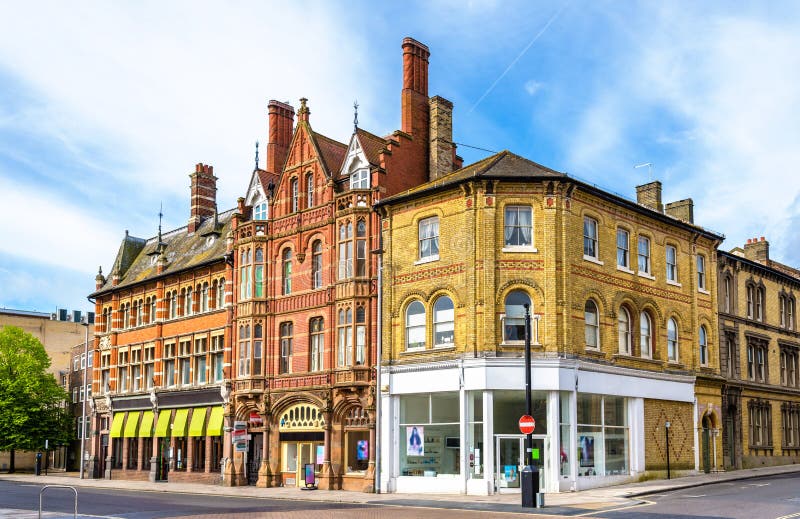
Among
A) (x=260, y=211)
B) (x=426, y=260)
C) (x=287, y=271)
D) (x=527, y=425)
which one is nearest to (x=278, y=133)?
(x=260, y=211)

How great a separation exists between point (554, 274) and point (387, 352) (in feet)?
26.2

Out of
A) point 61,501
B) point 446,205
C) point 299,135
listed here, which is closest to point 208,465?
point 61,501

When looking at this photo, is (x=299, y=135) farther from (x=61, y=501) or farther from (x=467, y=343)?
(x=61, y=501)

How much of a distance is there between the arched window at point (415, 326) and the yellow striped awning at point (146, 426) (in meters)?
22.7

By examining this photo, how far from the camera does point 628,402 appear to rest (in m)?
36.9

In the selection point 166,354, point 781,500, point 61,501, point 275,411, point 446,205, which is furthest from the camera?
point 166,354

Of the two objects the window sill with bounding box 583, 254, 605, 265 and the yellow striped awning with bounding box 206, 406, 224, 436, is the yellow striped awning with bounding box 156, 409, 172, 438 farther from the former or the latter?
the window sill with bounding box 583, 254, 605, 265

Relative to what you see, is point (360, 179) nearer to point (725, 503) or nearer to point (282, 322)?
point (282, 322)

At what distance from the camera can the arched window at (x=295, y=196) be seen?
4325cm

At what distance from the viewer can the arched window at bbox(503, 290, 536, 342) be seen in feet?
110

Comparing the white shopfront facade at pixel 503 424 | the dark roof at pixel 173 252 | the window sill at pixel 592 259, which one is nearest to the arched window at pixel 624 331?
the white shopfront facade at pixel 503 424

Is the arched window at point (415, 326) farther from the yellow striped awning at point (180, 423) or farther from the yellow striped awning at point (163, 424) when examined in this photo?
the yellow striped awning at point (163, 424)

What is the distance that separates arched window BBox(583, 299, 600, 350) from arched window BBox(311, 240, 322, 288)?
12776 mm

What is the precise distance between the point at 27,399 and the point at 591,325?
4669 centimetres
